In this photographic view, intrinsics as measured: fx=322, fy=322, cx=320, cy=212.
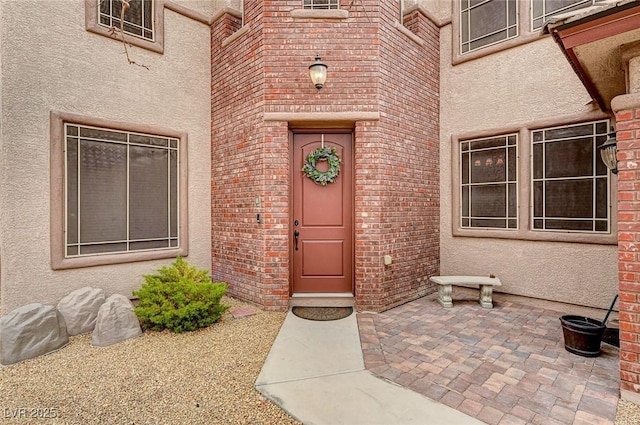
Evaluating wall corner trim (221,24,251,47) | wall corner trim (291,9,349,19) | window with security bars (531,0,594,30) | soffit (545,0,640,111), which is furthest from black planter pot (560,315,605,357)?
wall corner trim (221,24,251,47)

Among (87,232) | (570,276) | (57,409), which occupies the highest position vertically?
(87,232)

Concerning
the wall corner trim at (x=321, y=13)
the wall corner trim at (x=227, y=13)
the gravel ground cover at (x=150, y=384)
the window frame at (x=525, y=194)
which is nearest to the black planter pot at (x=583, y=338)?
the gravel ground cover at (x=150, y=384)

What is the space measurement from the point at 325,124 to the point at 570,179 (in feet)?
11.6

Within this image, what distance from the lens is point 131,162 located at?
15.7 ft

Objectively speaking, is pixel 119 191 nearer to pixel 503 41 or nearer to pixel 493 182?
pixel 493 182

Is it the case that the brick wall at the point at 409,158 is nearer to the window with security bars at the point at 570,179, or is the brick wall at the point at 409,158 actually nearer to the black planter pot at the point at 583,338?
the window with security bars at the point at 570,179

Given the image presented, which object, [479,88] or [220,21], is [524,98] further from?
[220,21]

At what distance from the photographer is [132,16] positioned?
190 inches

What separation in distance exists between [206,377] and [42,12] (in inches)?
189

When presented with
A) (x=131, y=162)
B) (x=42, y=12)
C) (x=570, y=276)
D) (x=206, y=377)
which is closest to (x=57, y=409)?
(x=206, y=377)

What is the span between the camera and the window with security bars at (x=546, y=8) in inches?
180

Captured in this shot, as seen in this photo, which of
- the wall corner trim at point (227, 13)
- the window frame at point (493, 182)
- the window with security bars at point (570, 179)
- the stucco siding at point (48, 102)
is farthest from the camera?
the wall corner trim at point (227, 13)

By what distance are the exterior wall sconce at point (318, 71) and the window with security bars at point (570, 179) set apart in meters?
3.22

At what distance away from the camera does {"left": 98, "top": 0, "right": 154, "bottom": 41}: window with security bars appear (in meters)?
4.56
